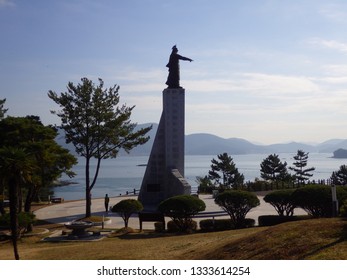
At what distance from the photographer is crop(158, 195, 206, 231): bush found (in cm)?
2314

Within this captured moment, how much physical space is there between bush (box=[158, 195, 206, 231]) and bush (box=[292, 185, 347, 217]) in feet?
17.6

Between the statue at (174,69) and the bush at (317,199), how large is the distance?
1802 cm

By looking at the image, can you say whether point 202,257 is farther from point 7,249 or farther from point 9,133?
point 9,133

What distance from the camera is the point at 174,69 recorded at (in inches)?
1469

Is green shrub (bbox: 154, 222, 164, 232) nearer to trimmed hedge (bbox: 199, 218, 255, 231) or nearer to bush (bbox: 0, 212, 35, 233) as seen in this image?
trimmed hedge (bbox: 199, 218, 255, 231)

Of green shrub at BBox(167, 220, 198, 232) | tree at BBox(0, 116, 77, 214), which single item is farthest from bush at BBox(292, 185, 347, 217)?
tree at BBox(0, 116, 77, 214)

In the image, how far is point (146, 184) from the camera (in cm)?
3678

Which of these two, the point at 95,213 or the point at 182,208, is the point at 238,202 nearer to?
the point at 182,208

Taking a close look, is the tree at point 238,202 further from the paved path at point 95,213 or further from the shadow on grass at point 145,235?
the paved path at point 95,213

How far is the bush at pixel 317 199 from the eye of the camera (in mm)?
21391

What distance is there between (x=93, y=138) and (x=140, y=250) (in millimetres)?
17096

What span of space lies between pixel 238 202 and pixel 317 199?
14.2ft

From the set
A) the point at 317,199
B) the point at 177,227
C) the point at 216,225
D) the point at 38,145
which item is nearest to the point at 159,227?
the point at 177,227

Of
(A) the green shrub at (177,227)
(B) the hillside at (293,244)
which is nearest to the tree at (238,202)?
(A) the green shrub at (177,227)
